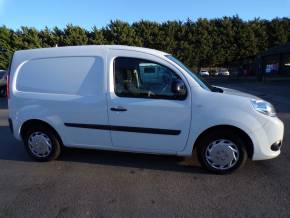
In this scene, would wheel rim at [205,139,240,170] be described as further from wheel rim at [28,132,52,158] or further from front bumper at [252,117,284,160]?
wheel rim at [28,132,52,158]

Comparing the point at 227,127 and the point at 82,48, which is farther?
the point at 82,48

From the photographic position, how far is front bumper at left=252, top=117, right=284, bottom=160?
4844 millimetres

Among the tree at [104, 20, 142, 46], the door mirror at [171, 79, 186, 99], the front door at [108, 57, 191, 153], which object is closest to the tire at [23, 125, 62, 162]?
the front door at [108, 57, 191, 153]

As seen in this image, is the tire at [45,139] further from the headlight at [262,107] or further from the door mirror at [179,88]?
the headlight at [262,107]

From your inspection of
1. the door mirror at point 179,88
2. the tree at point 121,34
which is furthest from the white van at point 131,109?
the tree at point 121,34

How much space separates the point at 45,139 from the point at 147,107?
190cm

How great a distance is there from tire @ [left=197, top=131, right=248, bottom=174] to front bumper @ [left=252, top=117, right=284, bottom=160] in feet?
0.60

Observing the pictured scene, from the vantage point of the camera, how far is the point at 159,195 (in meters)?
4.39

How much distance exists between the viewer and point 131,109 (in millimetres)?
5113

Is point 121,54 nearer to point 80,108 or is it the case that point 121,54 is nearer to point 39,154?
point 80,108

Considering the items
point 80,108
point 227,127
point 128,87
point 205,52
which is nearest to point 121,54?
point 128,87

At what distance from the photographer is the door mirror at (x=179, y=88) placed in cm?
491

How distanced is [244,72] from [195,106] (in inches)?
1770

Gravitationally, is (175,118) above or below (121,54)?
below
